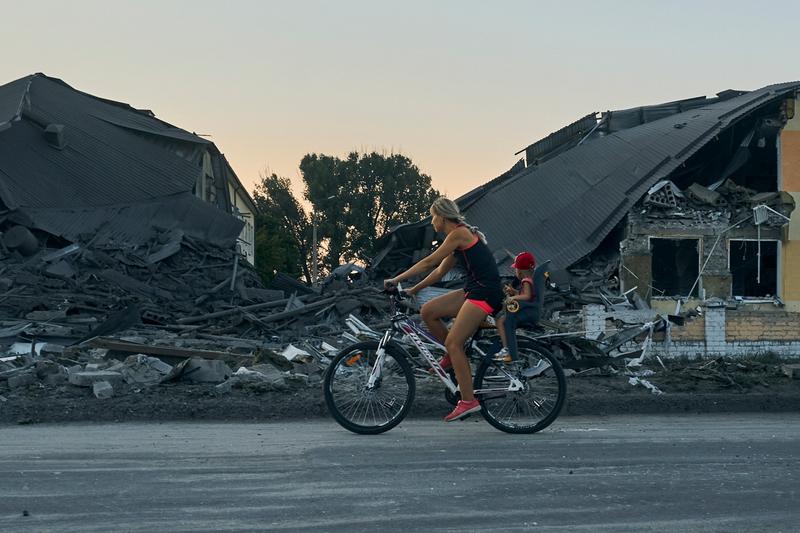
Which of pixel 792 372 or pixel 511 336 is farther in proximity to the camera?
pixel 792 372

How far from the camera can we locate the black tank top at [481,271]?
347 inches

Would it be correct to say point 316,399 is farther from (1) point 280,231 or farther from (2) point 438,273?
(1) point 280,231

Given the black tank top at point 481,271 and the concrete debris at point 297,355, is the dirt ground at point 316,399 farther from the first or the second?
the concrete debris at point 297,355

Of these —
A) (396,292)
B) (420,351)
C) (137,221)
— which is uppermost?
(137,221)

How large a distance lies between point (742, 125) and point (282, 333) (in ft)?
41.7

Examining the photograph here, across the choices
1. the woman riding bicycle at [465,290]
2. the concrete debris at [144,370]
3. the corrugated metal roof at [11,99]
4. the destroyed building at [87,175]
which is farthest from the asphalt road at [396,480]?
the corrugated metal roof at [11,99]

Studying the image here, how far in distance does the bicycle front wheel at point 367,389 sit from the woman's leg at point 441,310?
0.38 metres

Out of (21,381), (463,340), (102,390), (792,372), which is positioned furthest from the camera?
(792,372)

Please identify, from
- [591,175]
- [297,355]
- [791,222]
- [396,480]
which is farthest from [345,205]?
[396,480]

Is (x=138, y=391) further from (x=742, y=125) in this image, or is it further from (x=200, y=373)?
(x=742, y=125)

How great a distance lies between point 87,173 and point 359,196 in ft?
146

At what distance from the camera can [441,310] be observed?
29.3 feet

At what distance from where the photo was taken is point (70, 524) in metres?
5.37

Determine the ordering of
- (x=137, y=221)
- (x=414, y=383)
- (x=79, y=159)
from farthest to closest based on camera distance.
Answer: (x=137, y=221), (x=79, y=159), (x=414, y=383)
